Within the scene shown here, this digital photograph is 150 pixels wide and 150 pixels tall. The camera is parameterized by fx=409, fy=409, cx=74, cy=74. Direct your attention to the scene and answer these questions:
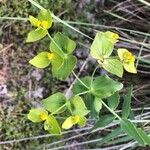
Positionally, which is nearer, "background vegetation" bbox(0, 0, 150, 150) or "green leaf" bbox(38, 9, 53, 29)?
"green leaf" bbox(38, 9, 53, 29)

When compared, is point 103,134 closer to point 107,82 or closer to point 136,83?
point 136,83

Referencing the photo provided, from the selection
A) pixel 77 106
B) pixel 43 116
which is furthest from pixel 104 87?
pixel 43 116

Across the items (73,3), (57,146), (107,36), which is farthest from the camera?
(73,3)

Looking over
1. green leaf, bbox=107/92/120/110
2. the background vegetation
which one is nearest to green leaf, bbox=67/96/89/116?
green leaf, bbox=107/92/120/110

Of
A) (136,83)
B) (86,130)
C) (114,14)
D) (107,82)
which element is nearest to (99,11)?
(114,14)

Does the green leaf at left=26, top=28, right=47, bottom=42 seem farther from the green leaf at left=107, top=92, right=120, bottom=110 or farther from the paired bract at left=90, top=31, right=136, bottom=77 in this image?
the green leaf at left=107, top=92, right=120, bottom=110

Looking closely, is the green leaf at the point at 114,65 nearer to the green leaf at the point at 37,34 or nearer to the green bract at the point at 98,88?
the green bract at the point at 98,88
